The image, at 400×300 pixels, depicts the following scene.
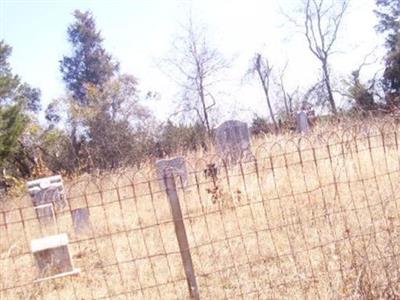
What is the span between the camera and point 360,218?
4.87 metres

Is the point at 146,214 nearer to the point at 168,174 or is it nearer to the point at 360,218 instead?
the point at 360,218

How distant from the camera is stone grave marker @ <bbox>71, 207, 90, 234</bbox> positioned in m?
6.43

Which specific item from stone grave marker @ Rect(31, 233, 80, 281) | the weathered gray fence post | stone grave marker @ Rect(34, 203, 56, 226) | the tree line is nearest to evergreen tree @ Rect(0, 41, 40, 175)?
the tree line

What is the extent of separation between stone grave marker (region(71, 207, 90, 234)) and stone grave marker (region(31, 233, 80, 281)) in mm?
1441

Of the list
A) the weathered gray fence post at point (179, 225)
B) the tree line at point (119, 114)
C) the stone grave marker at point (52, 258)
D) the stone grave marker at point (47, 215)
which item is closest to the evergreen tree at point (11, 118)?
the tree line at point (119, 114)

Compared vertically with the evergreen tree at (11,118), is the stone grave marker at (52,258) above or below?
below

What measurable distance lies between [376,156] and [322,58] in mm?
23792

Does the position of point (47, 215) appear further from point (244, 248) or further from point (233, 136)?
point (233, 136)

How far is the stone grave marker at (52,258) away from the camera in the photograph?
479 cm

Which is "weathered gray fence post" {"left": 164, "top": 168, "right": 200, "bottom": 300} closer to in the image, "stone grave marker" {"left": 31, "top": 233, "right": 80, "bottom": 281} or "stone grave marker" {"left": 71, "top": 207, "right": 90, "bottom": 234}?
"stone grave marker" {"left": 31, "top": 233, "right": 80, "bottom": 281}

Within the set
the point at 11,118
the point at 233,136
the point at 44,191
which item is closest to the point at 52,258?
the point at 44,191

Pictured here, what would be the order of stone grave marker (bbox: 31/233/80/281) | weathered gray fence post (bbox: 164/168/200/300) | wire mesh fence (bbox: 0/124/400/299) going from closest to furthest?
weathered gray fence post (bbox: 164/168/200/300), wire mesh fence (bbox: 0/124/400/299), stone grave marker (bbox: 31/233/80/281)

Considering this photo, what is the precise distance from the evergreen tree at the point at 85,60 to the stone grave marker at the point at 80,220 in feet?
88.4

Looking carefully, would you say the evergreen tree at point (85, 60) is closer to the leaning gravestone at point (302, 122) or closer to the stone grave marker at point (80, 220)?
the leaning gravestone at point (302, 122)
